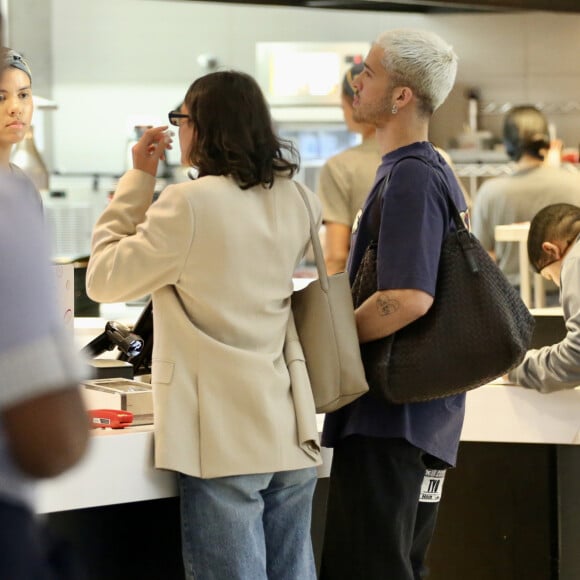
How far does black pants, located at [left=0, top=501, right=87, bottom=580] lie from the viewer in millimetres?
972

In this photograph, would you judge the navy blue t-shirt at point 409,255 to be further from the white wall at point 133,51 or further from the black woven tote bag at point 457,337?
the white wall at point 133,51

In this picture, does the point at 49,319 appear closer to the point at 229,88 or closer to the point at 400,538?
the point at 229,88

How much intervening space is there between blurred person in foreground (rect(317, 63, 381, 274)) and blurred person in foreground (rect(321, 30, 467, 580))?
1.65 metres

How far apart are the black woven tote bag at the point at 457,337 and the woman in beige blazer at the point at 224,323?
0.67ft

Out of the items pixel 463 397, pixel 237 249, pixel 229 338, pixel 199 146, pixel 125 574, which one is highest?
pixel 199 146

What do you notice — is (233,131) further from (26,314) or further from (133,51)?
(133,51)

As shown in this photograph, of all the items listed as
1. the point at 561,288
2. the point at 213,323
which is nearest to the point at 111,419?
the point at 213,323

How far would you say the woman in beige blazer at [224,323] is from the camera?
1.93 metres

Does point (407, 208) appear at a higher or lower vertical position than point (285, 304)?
higher

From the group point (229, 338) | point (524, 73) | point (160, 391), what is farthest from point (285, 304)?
point (524, 73)

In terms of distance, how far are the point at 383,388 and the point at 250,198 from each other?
1.43ft

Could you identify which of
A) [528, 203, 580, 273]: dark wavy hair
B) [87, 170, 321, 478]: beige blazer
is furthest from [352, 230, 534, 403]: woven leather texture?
[528, 203, 580, 273]: dark wavy hair

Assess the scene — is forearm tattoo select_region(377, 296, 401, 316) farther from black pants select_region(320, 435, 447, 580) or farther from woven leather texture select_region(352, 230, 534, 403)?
black pants select_region(320, 435, 447, 580)

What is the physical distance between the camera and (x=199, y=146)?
2004 mm
